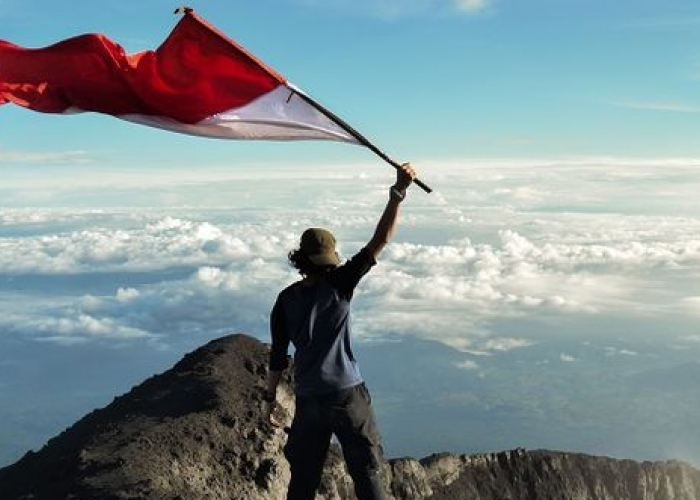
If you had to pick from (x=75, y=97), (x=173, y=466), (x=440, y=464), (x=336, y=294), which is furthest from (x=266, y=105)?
(x=440, y=464)

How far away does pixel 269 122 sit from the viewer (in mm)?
12680

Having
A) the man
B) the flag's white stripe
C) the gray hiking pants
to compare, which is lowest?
the gray hiking pants

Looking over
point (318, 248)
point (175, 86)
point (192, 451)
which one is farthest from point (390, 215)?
point (192, 451)

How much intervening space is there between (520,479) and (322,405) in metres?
24.4

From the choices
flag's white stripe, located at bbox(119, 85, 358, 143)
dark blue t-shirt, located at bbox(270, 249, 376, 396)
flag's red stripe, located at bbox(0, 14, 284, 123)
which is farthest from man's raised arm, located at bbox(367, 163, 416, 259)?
flag's red stripe, located at bbox(0, 14, 284, 123)

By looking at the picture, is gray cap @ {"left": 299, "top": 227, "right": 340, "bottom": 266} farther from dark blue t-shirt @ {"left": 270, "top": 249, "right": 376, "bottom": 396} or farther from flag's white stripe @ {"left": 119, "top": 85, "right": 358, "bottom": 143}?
flag's white stripe @ {"left": 119, "top": 85, "right": 358, "bottom": 143}

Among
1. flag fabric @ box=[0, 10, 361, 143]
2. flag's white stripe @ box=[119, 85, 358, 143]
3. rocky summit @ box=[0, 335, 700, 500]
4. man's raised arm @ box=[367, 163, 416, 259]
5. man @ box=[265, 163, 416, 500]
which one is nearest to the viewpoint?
man's raised arm @ box=[367, 163, 416, 259]

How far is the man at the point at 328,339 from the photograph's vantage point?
32.9ft

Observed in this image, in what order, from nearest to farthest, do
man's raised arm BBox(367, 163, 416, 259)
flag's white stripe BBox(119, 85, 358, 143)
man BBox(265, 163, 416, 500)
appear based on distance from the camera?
man's raised arm BBox(367, 163, 416, 259) < man BBox(265, 163, 416, 500) < flag's white stripe BBox(119, 85, 358, 143)

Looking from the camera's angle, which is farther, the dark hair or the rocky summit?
the rocky summit

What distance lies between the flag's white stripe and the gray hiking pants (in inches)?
133

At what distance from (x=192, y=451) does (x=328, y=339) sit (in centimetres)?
1184

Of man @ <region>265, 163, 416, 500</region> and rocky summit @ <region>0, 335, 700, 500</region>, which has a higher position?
man @ <region>265, 163, 416, 500</region>

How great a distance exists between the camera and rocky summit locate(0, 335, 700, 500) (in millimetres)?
19781
